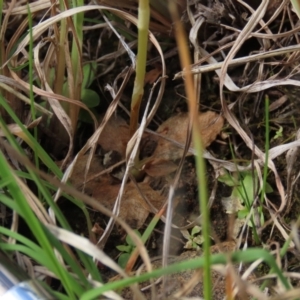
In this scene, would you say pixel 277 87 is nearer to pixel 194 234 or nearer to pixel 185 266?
pixel 194 234

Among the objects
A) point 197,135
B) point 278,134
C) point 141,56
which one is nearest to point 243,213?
point 278,134

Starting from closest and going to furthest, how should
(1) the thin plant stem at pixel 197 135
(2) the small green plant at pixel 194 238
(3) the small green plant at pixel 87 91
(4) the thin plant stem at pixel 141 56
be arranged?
(1) the thin plant stem at pixel 197 135, (4) the thin plant stem at pixel 141 56, (2) the small green plant at pixel 194 238, (3) the small green plant at pixel 87 91

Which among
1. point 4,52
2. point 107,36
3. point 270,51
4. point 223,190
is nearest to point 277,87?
point 270,51

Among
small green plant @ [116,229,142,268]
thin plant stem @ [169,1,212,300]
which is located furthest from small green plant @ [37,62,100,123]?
thin plant stem @ [169,1,212,300]

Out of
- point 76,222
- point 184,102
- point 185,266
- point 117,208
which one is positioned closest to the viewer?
point 185,266

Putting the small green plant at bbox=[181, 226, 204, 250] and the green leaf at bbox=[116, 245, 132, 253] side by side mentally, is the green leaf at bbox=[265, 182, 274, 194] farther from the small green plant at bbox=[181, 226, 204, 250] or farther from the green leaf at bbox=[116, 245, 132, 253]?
the green leaf at bbox=[116, 245, 132, 253]

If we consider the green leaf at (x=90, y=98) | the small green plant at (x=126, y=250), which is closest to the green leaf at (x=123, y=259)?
the small green plant at (x=126, y=250)

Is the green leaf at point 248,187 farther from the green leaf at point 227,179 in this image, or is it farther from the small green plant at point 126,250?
the small green plant at point 126,250
